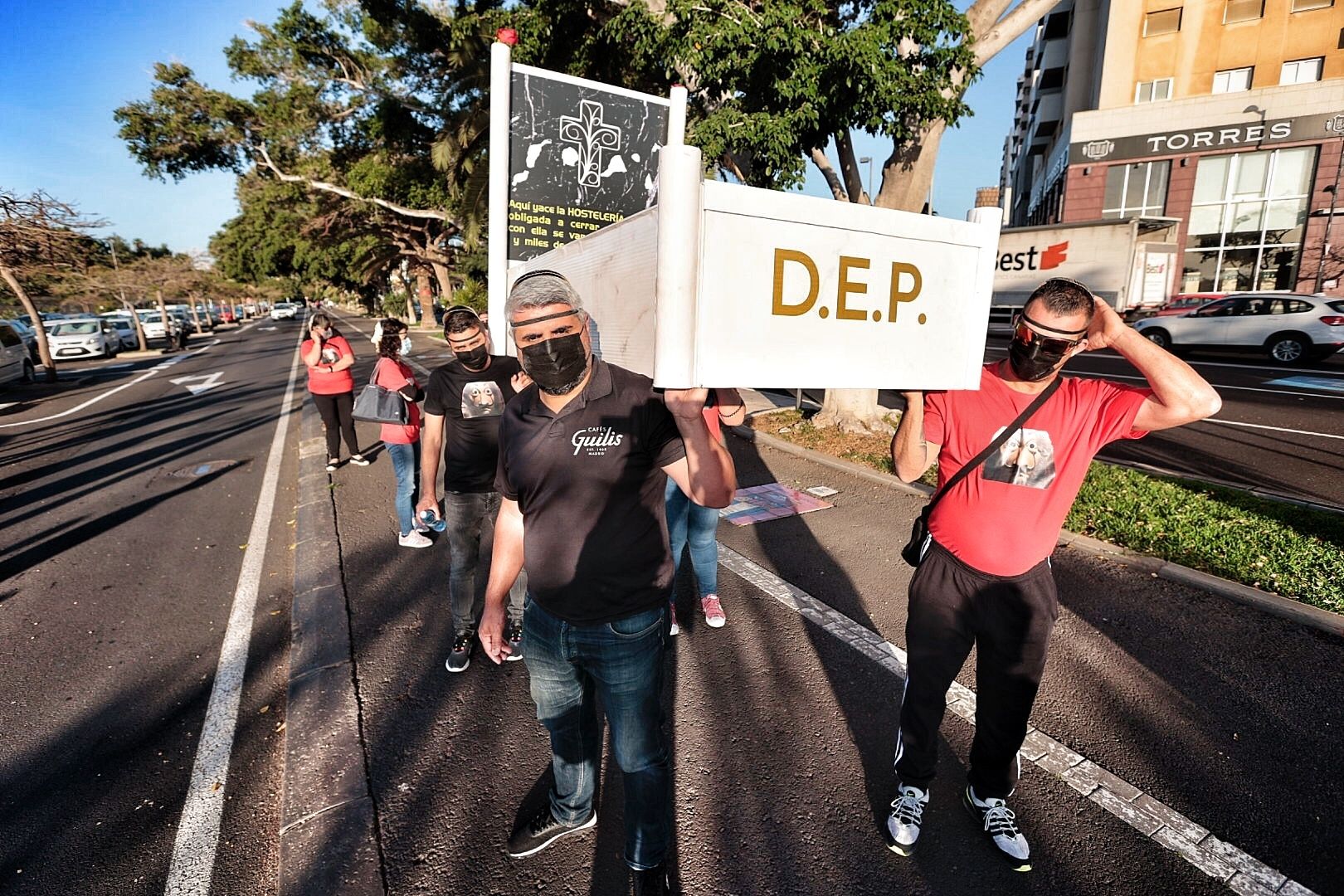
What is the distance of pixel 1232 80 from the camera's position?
27031 millimetres

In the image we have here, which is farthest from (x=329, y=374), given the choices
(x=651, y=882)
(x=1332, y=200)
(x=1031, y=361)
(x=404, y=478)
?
(x=1332, y=200)

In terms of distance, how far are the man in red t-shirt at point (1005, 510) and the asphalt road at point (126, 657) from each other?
2.65m

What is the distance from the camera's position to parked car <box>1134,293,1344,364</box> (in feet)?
45.6

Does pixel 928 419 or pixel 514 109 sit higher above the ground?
pixel 514 109

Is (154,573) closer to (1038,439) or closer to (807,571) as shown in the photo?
(807,571)

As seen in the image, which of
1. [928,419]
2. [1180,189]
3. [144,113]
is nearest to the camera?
[928,419]

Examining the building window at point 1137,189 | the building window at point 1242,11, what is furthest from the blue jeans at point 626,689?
the building window at point 1242,11

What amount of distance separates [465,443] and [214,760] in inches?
73.5

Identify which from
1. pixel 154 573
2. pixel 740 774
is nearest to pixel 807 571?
pixel 740 774

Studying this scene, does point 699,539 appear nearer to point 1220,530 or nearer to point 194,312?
point 1220,530

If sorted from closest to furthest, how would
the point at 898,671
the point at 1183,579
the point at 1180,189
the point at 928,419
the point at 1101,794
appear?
the point at 928,419, the point at 1101,794, the point at 898,671, the point at 1183,579, the point at 1180,189

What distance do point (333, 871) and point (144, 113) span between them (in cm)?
2861

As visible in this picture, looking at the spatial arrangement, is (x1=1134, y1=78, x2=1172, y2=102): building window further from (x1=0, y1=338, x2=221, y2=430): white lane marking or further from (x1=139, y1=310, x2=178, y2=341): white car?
(x1=139, y1=310, x2=178, y2=341): white car

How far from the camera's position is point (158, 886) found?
236cm
